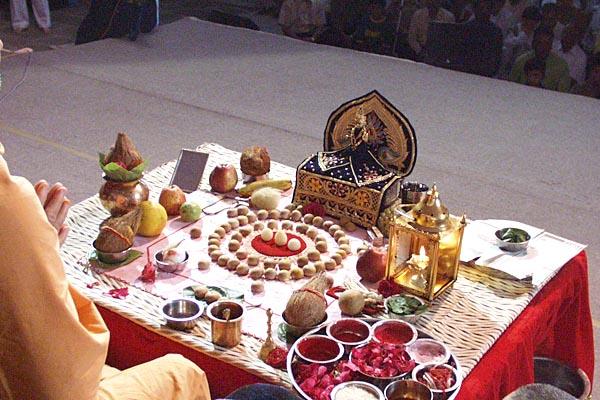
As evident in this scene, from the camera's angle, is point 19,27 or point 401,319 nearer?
point 401,319

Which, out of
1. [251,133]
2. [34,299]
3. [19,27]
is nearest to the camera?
→ [34,299]

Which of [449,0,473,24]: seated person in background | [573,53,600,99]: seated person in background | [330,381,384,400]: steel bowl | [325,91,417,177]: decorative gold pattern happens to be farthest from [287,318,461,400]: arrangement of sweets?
[449,0,473,24]: seated person in background

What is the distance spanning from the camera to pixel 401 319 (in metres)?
2.23

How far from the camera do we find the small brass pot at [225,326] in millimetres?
2080

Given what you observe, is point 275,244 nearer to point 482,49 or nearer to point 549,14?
point 482,49

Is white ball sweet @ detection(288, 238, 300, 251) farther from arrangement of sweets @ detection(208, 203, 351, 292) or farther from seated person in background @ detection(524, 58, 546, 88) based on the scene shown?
seated person in background @ detection(524, 58, 546, 88)

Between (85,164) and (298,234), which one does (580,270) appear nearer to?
(298,234)

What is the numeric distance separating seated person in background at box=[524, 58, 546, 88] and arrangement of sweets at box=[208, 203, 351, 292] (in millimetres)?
3854

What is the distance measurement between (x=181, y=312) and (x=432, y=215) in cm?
73

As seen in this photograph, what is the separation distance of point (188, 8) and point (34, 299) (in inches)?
329

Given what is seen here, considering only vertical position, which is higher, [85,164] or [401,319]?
[401,319]

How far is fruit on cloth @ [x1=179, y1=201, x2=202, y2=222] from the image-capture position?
2734mm

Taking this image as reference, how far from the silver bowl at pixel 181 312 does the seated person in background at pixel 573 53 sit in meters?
4.77

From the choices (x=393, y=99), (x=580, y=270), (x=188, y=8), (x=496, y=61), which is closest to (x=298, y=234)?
(x=580, y=270)
